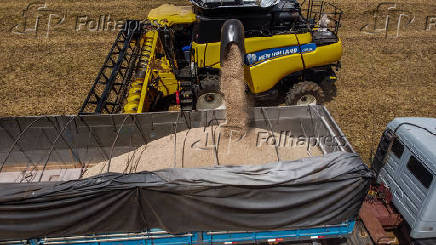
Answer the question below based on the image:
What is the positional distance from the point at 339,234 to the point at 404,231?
1371 millimetres

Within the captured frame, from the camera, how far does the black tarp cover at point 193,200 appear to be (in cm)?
404

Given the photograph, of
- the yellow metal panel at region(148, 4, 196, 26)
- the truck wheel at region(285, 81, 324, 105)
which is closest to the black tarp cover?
the truck wheel at region(285, 81, 324, 105)

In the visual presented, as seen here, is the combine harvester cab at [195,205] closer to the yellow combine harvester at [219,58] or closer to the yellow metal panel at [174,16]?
the yellow combine harvester at [219,58]

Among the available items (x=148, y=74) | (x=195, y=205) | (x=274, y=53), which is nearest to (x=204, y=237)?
(x=195, y=205)

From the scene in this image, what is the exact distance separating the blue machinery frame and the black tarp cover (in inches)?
6.3

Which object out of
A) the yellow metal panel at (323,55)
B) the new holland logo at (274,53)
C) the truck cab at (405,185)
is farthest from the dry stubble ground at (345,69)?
the new holland logo at (274,53)

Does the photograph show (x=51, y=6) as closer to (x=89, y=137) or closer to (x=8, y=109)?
(x=8, y=109)

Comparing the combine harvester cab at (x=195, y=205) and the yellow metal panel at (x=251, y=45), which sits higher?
the yellow metal panel at (x=251, y=45)

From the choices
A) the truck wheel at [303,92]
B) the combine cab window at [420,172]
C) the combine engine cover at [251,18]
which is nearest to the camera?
Answer: the combine cab window at [420,172]

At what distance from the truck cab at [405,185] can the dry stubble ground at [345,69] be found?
6.58 ft

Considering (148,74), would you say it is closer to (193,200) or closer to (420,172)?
(193,200)

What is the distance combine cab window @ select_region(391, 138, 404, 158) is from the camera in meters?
5.27

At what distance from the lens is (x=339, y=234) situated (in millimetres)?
4738

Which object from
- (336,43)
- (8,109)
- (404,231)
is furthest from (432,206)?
(8,109)
